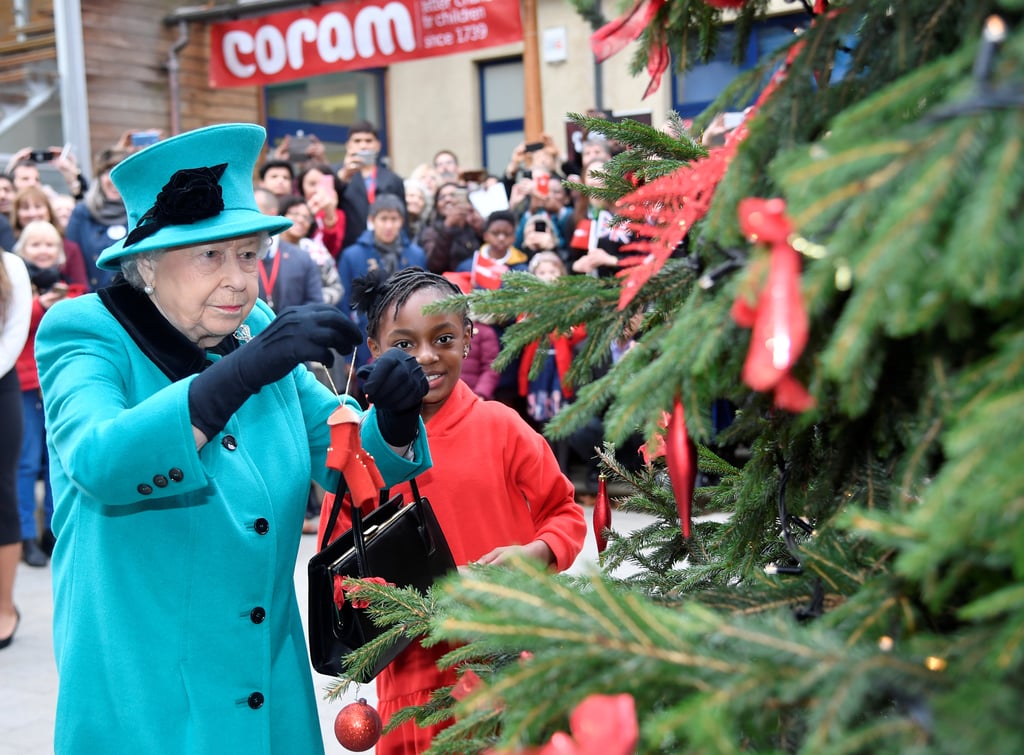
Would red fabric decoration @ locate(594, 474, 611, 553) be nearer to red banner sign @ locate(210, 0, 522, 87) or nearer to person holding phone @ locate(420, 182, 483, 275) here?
person holding phone @ locate(420, 182, 483, 275)

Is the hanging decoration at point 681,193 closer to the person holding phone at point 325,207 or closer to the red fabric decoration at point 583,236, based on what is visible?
the red fabric decoration at point 583,236

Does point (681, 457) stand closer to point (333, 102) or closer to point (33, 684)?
point (33, 684)

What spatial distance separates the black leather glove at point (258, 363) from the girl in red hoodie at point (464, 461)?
0.79 metres

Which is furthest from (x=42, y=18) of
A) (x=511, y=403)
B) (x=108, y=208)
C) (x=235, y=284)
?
(x=235, y=284)

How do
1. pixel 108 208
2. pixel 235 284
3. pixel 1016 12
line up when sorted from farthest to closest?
pixel 108 208, pixel 235 284, pixel 1016 12

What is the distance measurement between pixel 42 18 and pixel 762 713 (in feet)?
37.3

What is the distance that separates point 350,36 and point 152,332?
896cm

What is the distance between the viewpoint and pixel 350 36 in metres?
10.3

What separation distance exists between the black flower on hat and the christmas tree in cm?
72

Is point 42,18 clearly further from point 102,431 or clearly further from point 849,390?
point 849,390

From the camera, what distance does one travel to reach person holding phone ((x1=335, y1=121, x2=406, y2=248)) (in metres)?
7.91

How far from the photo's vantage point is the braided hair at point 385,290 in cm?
265

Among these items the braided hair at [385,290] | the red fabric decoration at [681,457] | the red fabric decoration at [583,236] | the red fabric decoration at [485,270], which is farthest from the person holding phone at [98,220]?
the red fabric decoration at [681,457]

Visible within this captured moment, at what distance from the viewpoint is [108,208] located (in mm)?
6926
